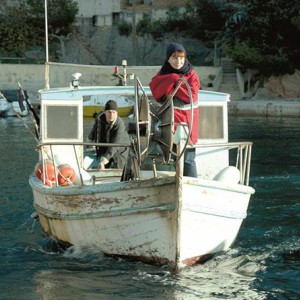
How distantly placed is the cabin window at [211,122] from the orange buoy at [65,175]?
1.91 m

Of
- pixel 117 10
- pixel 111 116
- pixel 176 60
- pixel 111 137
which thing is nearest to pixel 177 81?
pixel 176 60

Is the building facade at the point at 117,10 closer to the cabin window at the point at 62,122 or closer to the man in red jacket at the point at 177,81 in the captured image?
the cabin window at the point at 62,122

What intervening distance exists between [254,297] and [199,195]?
4.12ft

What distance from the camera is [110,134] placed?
11359mm

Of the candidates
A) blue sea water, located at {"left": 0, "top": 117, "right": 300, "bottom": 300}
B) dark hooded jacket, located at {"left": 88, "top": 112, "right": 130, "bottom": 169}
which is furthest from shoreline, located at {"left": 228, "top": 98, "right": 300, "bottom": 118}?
dark hooded jacket, located at {"left": 88, "top": 112, "right": 130, "bottom": 169}

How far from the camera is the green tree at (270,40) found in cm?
4184

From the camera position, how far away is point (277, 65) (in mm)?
41781

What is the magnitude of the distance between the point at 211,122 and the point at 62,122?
2083 millimetres

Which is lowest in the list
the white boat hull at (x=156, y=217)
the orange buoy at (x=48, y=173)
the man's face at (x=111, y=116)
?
the white boat hull at (x=156, y=217)

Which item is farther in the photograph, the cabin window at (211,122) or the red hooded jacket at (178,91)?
the cabin window at (211,122)

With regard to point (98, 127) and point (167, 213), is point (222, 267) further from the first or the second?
point (98, 127)

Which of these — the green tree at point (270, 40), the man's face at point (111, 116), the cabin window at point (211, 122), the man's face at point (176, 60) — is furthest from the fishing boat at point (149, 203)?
the green tree at point (270, 40)

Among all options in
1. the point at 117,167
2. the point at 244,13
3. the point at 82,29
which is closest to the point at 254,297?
the point at 117,167

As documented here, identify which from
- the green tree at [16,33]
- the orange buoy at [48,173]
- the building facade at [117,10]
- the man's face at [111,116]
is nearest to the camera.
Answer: the orange buoy at [48,173]
